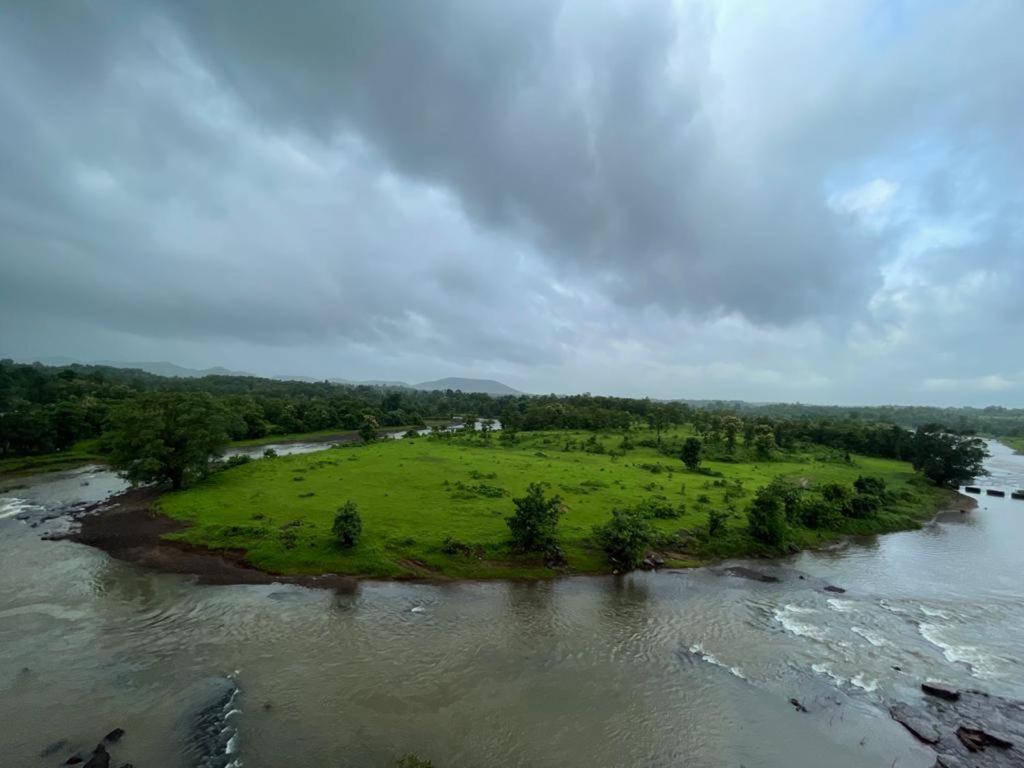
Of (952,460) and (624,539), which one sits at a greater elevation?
(952,460)

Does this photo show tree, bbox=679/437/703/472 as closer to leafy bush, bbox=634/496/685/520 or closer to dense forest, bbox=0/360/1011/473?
dense forest, bbox=0/360/1011/473

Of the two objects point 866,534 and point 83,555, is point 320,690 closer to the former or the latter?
point 83,555

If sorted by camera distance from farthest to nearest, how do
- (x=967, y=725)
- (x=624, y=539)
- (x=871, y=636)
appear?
(x=624, y=539) < (x=871, y=636) < (x=967, y=725)

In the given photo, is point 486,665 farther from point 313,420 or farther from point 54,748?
point 313,420

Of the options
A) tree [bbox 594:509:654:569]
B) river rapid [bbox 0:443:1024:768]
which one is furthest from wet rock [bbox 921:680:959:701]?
tree [bbox 594:509:654:569]

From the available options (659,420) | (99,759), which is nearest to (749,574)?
(99,759)

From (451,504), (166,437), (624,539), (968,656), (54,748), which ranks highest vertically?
(166,437)
